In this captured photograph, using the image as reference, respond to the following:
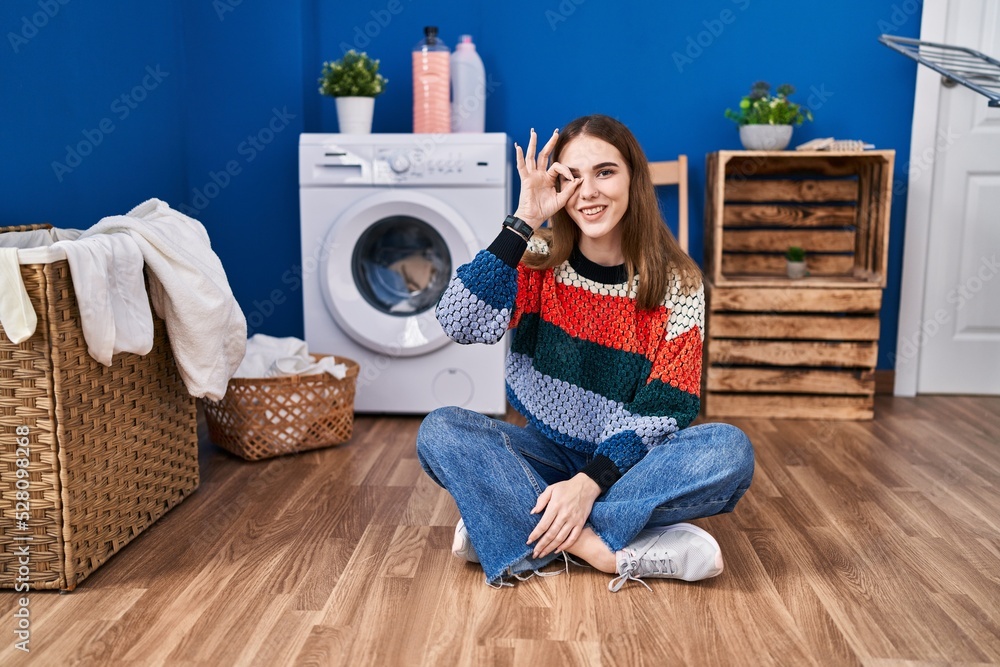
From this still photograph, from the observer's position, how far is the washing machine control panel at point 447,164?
2.52 meters

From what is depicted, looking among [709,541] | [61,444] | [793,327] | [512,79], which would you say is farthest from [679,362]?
[512,79]

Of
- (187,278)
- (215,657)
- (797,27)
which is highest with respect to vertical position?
(797,27)

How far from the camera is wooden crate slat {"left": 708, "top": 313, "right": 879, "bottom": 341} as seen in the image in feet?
8.73

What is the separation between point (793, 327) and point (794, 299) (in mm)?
82

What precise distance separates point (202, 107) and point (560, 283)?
1.68 m

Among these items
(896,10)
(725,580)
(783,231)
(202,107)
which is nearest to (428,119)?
(202,107)

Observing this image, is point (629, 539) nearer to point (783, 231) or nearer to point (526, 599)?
point (526, 599)

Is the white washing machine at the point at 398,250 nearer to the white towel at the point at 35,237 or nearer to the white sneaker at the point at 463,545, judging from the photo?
the white towel at the point at 35,237

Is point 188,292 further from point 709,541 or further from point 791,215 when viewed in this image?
point 791,215

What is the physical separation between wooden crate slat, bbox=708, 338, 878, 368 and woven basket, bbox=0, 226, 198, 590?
1689mm

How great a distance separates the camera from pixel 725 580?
60.8 inches

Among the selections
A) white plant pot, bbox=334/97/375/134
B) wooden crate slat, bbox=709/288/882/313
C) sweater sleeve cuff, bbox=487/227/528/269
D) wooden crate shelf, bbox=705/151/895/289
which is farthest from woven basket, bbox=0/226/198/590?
wooden crate shelf, bbox=705/151/895/289

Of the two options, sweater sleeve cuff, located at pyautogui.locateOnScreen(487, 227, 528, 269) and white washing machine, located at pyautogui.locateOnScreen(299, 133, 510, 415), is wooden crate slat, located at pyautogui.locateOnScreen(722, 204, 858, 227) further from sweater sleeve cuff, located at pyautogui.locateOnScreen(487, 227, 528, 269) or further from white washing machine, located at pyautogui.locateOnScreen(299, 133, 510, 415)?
sweater sleeve cuff, located at pyautogui.locateOnScreen(487, 227, 528, 269)

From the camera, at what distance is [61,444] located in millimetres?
1438
